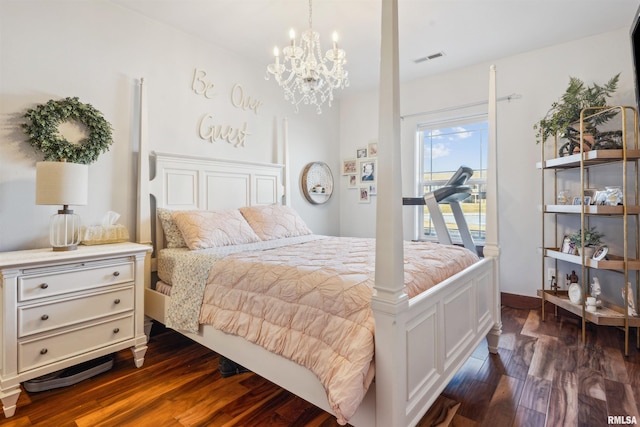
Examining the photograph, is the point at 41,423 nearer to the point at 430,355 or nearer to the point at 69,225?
the point at 69,225

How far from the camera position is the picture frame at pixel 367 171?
4.31 metres

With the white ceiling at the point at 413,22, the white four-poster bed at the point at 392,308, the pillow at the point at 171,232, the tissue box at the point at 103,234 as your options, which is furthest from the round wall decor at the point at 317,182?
the tissue box at the point at 103,234

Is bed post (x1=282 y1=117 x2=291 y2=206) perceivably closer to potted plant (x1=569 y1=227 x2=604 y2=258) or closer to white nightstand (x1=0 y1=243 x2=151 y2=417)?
white nightstand (x1=0 y1=243 x2=151 y2=417)

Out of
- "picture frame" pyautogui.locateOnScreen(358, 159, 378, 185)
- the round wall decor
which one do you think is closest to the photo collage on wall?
"picture frame" pyautogui.locateOnScreen(358, 159, 378, 185)

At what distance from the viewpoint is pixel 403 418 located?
A: 1.22 m

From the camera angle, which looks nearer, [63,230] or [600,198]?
[63,230]

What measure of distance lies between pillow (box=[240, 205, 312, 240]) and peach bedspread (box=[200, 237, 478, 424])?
A: 2.31ft

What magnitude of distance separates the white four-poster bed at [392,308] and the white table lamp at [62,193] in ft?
1.68

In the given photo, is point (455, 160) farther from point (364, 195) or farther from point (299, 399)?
point (299, 399)

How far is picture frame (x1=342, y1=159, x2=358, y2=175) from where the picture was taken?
447 cm

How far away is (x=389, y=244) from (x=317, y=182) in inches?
123

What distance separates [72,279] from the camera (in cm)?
180

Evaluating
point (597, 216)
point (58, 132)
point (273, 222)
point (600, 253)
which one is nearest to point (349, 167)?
point (273, 222)

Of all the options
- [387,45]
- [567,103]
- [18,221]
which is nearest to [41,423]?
[18,221]
